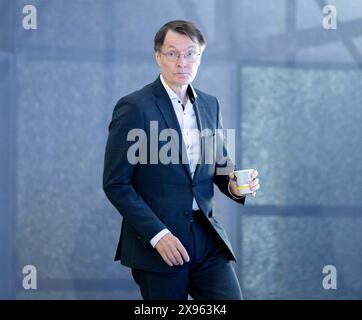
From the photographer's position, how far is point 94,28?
3629 mm

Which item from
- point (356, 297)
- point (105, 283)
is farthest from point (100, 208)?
point (356, 297)

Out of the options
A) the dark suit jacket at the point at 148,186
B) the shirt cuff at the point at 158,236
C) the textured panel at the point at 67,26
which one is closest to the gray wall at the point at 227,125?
the textured panel at the point at 67,26

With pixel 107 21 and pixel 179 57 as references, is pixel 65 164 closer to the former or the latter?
pixel 107 21

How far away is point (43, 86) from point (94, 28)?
0.35 m

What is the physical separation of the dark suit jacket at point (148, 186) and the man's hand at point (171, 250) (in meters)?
0.04

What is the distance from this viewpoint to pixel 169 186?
7.80 feet

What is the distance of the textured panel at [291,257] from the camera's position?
3750 millimetres

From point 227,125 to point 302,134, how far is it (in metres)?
0.36

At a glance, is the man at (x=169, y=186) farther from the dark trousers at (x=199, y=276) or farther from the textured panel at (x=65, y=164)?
the textured panel at (x=65, y=164)

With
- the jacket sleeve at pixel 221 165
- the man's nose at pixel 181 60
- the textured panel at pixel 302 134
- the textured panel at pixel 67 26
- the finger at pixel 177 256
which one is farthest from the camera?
the textured panel at pixel 302 134

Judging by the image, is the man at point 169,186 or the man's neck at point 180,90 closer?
the man at point 169,186

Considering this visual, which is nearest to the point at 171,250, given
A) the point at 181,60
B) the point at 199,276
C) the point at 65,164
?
the point at 199,276

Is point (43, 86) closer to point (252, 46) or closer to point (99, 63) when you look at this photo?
point (99, 63)

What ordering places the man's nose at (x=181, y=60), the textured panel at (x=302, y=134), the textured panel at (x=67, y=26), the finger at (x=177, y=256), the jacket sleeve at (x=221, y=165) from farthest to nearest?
the textured panel at (x=302, y=134) → the textured panel at (x=67, y=26) → the jacket sleeve at (x=221, y=165) → the man's nose at (x=181, y=60) → the finger at (x=177, y=256)
